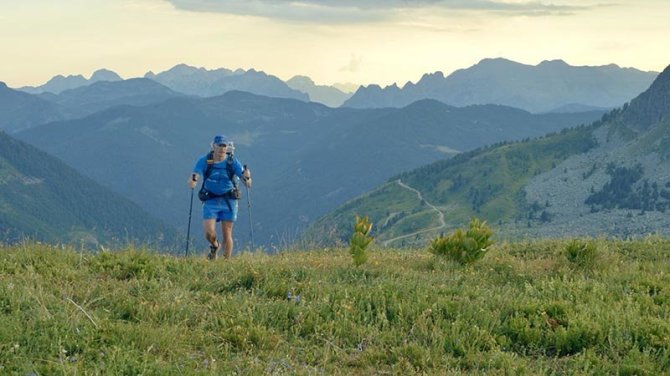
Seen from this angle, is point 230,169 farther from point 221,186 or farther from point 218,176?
point 221,186

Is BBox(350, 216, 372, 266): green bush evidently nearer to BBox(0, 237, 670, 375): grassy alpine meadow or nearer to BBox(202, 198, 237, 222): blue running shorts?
BBox(0, 237, 670, 375): grassy alpine meadow

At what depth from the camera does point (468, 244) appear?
1114 centimetres

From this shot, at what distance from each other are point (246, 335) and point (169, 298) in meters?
1.55

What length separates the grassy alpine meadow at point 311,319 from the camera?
6.08 meters

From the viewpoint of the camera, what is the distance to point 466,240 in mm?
11172

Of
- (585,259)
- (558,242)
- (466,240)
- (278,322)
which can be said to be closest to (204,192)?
(466,240)

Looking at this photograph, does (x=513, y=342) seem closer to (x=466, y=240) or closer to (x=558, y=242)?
(x=466, y=240)

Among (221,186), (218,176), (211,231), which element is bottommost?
(211,231)

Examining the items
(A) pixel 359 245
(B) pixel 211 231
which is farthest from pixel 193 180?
(A) pixel 359 245

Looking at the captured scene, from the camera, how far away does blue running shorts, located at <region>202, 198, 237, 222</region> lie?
1372 cm

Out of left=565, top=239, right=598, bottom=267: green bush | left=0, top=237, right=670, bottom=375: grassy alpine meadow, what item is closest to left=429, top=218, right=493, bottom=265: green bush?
left=0, top=237, right=670, bottom=375: grassy alpine meadow

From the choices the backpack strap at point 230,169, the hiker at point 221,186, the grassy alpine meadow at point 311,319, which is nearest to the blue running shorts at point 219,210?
the hiker at point 221,186

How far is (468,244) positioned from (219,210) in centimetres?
557

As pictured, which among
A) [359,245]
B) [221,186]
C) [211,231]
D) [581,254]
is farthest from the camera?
[221,186]
